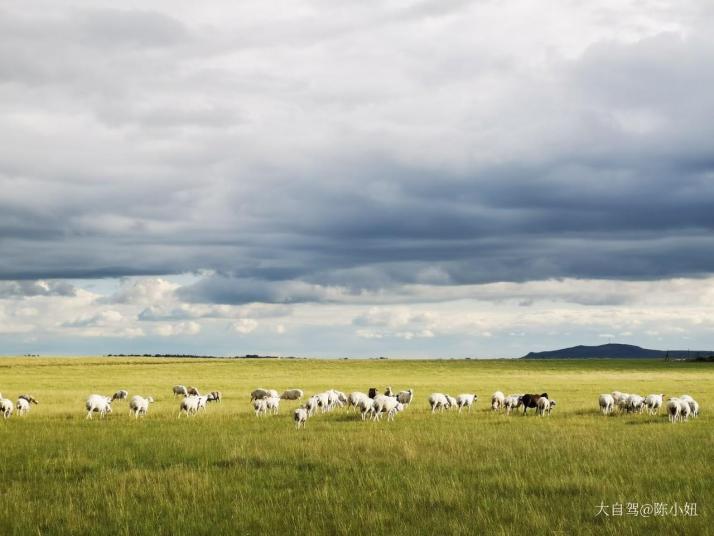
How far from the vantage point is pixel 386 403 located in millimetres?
30500

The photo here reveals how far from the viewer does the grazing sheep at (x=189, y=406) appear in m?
33.2

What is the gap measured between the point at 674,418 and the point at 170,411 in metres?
23.3

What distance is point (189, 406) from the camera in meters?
33.2

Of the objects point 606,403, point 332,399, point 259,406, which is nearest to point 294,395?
point 332,399

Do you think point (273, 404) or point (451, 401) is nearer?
point (273, 404)

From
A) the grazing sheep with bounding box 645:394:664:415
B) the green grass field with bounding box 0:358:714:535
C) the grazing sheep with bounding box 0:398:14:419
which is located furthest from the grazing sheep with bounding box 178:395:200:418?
the grazing sheep with bounding box 645:394:664:415

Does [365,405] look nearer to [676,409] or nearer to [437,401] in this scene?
[437,401]

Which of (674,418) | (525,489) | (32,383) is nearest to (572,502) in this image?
(525,489)

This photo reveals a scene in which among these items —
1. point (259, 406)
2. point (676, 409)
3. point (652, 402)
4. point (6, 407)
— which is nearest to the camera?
point (676, 409)

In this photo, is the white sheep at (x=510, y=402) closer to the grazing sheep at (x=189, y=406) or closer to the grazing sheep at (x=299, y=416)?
the grazing sheep at (x=299, y=416)

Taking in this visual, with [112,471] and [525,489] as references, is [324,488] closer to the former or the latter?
[525,489]

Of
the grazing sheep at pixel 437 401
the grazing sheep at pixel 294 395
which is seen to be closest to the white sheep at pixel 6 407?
the grazing sheep at pixel 294 395

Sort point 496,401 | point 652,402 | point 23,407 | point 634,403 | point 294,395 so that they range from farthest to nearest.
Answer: point 294,395 < point 496,401 < point 23,407 < point 652,402 < point 634,403

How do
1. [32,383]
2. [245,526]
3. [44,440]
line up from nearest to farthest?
1. [245,526]
2. [44,440]
3. [32,383]
